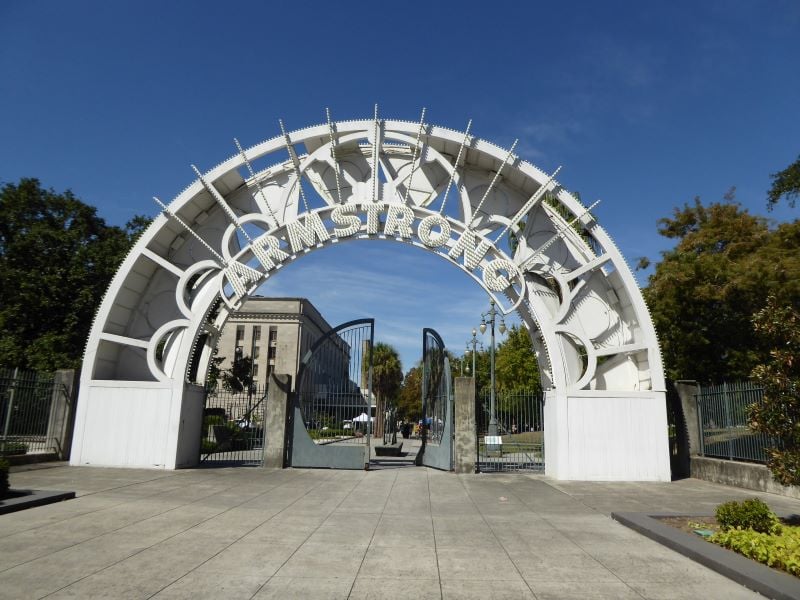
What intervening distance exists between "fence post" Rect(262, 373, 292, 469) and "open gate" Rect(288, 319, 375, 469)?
31 cm

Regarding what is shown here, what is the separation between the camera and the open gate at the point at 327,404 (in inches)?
688

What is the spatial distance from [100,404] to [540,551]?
13.8 m

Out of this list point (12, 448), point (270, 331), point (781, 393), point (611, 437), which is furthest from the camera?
point (270, 331)

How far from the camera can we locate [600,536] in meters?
8.54

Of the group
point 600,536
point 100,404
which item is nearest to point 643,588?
point 600,536

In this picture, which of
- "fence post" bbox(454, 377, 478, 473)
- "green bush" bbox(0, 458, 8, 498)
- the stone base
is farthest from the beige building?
"green bush" bbox(0, 458, 8, 498)

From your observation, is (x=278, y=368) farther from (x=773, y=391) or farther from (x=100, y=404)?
(x=773, y=391)

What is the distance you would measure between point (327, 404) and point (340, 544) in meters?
10.2

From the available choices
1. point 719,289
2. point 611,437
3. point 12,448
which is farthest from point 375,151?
point 719,289

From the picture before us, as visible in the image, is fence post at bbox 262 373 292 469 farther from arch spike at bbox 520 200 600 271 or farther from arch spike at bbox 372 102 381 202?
arch spike at bbox 520 200 600 271

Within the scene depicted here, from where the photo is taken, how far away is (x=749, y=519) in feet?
25.4

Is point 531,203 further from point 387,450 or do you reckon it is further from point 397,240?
point 387,450

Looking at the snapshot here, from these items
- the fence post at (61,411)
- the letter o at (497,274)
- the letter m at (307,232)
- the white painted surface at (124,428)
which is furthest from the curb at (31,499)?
the letter o at (497,274)

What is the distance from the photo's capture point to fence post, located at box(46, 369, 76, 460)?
17.5 m
